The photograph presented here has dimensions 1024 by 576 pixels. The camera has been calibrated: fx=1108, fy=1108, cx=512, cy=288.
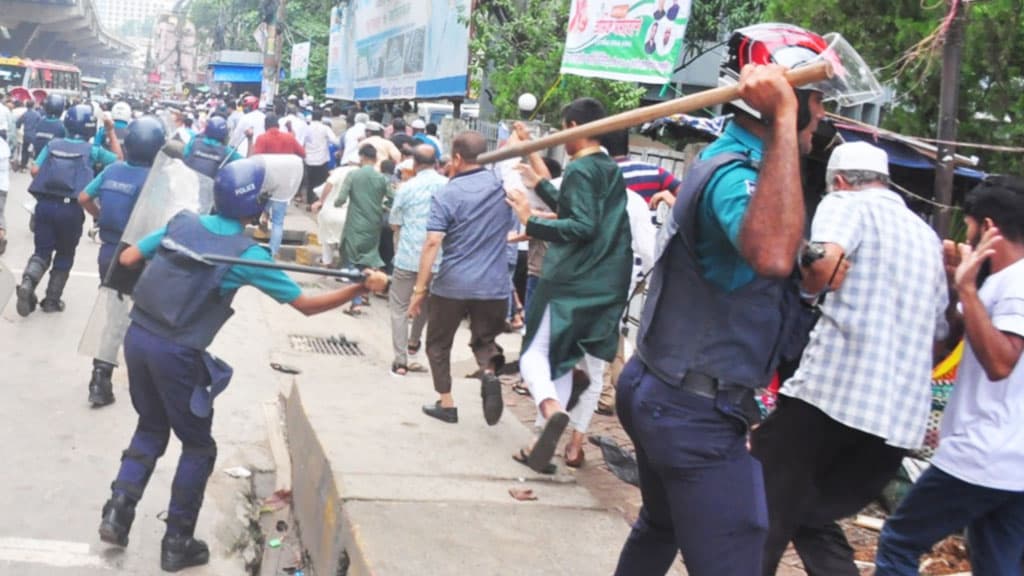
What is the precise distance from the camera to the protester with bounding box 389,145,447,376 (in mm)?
8680

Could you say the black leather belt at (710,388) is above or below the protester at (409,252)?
above

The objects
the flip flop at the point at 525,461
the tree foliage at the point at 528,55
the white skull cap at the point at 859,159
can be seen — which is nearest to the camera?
the white skull cap at the point at 859,159

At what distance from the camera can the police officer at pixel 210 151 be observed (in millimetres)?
8953

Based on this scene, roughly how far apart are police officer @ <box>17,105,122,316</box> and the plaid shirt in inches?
289

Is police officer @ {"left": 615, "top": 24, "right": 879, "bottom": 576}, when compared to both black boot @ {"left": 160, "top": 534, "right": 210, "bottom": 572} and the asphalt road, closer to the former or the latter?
black boot @ {"left": 160, "top": 534, "right": 210, "bottom": 572}

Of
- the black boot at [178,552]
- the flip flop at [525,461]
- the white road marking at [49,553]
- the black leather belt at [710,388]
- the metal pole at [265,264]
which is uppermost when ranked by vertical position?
the black leather belt at [710,388]

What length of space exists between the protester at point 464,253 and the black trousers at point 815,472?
3295mm

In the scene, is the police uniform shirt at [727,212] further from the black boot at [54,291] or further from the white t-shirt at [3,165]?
the white t-shirt at [3,165]

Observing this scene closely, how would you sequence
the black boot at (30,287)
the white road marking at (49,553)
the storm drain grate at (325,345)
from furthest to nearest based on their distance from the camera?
the storm drain grate at (325,345) < the black boot at (30,287) < the white road marking at (49,553)

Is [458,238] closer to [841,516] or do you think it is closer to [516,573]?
→ [516,573]

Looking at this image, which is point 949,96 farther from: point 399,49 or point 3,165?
point 399,49

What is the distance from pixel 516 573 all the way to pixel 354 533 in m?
0.67

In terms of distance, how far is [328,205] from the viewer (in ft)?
40.4

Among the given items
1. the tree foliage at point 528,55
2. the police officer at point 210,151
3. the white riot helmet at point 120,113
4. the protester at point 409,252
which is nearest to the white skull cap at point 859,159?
the protester at point 409,252
